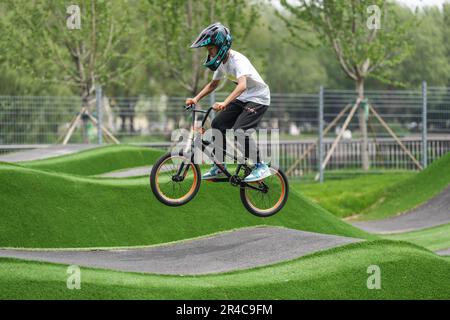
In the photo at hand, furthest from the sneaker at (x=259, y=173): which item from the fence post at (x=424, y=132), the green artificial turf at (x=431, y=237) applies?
the fence post at (x=424, y=132)

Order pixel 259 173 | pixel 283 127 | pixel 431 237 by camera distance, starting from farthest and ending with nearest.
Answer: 1. pixel 283 127
2. pixel 431 237
3. pixel 259 173

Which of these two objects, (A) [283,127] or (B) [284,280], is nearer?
(B) [284,280]

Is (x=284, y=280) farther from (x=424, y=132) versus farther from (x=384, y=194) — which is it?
(x=424, y=132)

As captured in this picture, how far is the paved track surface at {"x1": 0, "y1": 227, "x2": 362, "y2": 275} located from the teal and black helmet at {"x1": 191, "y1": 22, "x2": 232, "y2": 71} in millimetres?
2560

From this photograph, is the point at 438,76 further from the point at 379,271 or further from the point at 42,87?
the point at 379,271

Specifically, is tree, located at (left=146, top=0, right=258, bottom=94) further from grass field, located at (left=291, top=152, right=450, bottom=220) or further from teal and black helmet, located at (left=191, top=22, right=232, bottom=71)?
teal and black helmet, located at (left=191, top=22, right=232, bottom=71)

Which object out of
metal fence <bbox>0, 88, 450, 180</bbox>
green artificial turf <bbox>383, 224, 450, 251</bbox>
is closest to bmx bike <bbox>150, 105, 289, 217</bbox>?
green artificial turf <bbox>383, 224, 450, 251</bbox>

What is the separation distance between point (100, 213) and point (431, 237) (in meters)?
7.03

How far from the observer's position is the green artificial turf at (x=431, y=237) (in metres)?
15.6

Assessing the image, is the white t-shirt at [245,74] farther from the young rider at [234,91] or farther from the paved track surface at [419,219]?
the paved track surface at [419,219]

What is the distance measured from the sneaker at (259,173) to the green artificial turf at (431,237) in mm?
Result: 5743

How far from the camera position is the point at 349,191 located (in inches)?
907

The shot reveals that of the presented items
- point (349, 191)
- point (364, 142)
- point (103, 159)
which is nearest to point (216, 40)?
point (103, 159)
